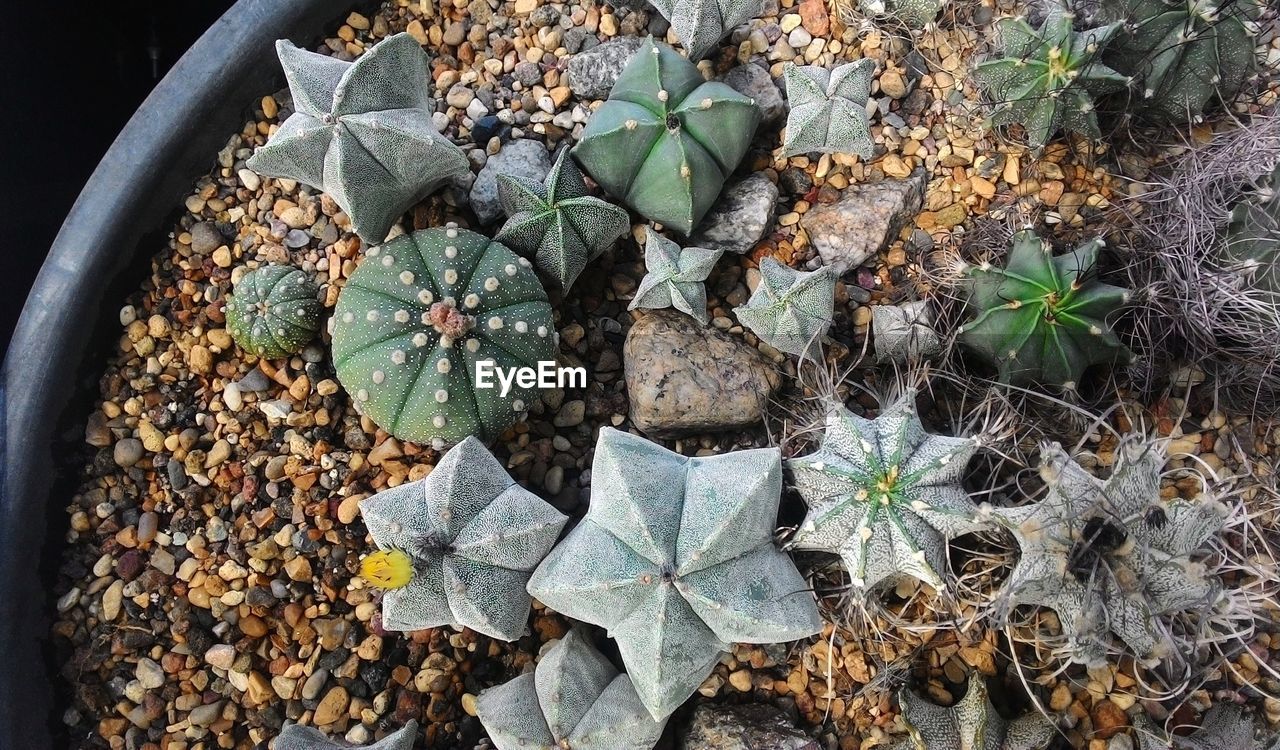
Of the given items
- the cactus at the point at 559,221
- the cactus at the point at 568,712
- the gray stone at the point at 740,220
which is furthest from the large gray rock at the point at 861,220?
the cactus at the point at 568,712

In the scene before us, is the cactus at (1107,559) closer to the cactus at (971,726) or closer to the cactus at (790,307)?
the cactus at (971,726)

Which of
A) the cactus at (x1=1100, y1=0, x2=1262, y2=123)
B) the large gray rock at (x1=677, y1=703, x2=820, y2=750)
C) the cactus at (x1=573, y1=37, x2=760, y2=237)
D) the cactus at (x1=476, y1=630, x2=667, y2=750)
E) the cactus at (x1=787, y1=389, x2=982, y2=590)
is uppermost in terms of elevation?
the cactus at (x1=1100, y1=0, x2=1262, y2=123)

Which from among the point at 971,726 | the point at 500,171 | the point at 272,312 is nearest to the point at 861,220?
the point at 500,171

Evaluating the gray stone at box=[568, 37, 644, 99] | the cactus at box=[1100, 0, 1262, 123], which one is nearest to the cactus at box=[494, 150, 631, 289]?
the gray stone at box=[568, 37, 644, 99]

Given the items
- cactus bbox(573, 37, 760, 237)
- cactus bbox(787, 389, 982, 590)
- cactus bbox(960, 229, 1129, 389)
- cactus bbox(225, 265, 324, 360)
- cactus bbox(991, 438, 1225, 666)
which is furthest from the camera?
cactus bbox(225, 265, 324, 360)

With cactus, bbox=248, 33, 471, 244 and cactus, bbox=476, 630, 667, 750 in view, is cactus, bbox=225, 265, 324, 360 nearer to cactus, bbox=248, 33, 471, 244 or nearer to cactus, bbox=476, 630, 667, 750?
cactus, bbox=248, 33, 471, 244

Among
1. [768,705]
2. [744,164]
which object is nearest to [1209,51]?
[744,164]
